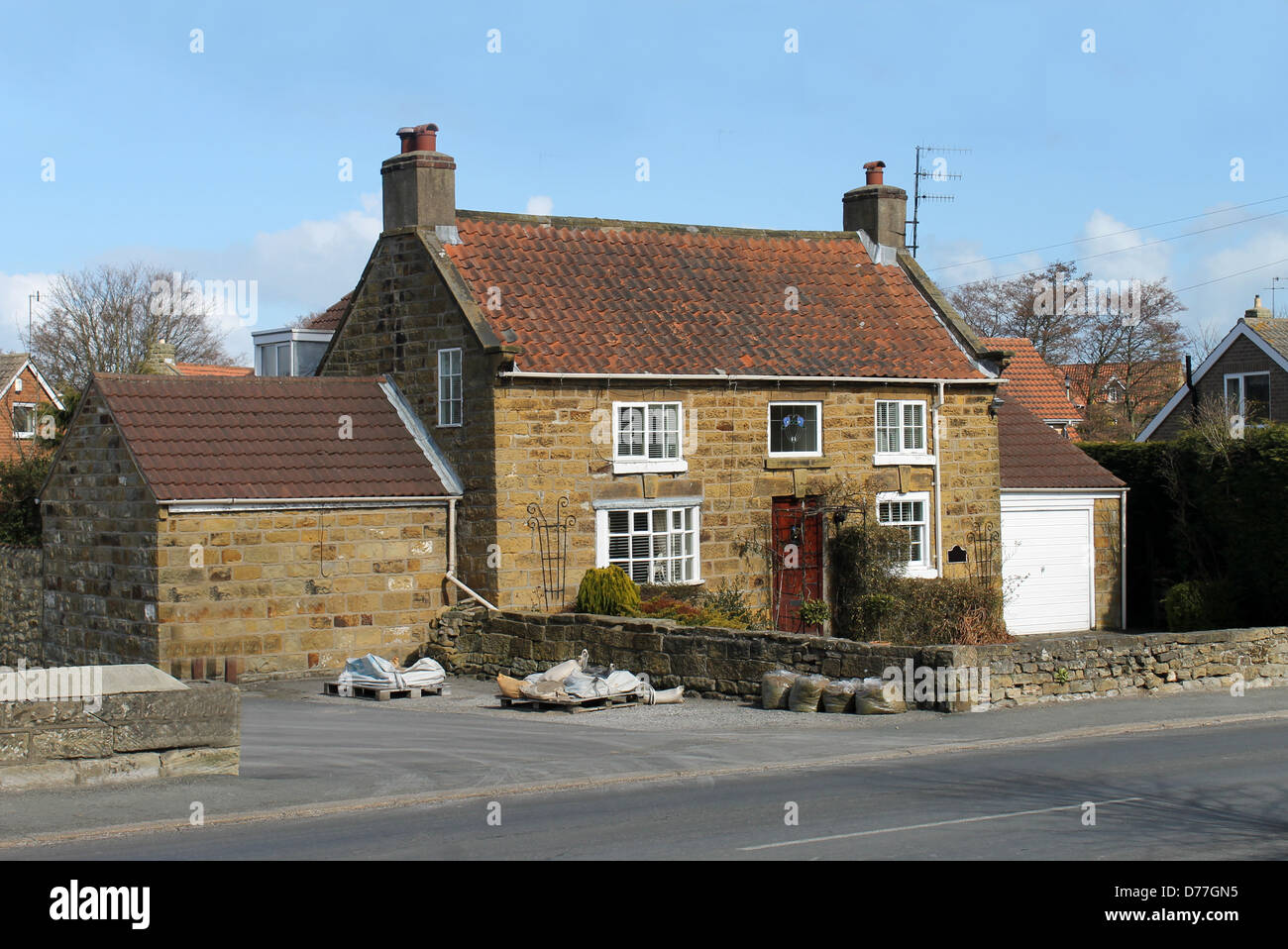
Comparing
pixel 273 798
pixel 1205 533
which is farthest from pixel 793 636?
pixel 1205 533

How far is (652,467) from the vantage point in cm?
2403

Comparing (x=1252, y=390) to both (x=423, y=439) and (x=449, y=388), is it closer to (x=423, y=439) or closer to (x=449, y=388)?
(x=449, y=388)

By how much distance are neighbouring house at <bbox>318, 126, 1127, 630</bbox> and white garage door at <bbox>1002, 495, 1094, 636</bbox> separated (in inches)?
58.6

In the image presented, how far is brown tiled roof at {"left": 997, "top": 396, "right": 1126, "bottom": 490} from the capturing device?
29.8 m

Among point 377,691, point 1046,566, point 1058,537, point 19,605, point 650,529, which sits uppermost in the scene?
point 650,529

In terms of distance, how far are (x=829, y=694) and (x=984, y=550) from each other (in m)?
11.0

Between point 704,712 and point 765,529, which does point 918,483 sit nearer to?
point 765,529

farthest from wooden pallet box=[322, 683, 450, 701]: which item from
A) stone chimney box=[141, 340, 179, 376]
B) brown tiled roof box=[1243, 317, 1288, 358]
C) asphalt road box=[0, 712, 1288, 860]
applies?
brown tiled roof box=[1243, 317, 1288, 358]

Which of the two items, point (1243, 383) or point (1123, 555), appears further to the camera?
point (1243, 383)

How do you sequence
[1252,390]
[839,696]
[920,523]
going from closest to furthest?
[839,696]
[920,523]
[1252,390]

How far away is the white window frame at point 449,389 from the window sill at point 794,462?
5.39 meters

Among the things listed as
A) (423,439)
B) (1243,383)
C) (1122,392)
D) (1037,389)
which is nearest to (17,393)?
(423,439)

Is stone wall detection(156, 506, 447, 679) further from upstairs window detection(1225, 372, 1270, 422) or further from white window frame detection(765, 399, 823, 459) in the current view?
upstairs window detection(1225, 372, 1270, 422)

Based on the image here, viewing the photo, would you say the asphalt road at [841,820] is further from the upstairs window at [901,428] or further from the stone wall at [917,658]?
the upstairs window at [901,428]
